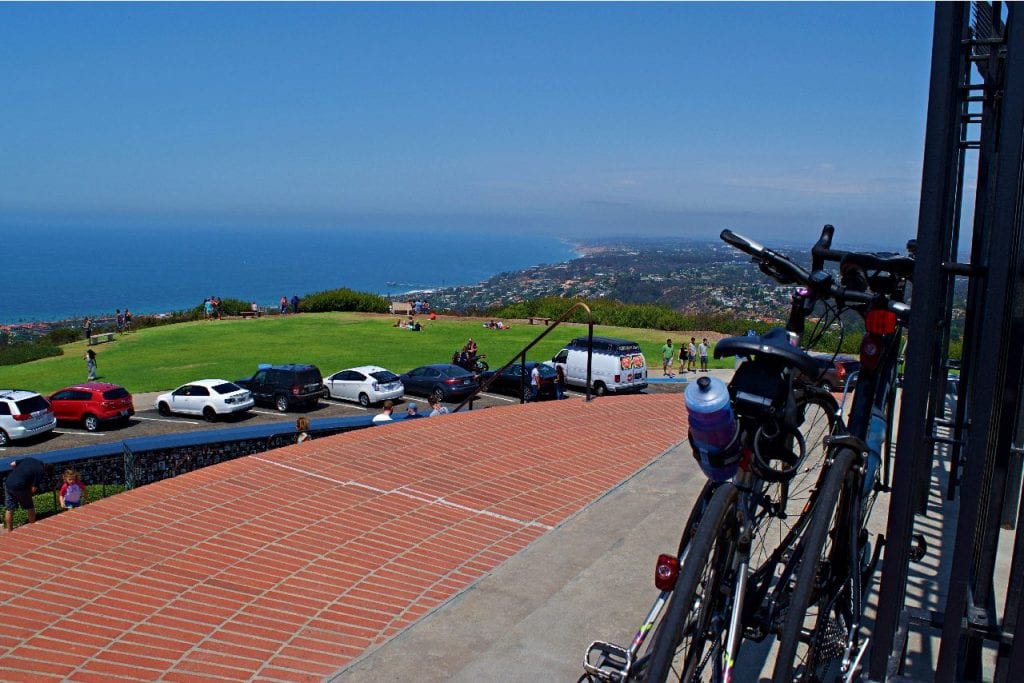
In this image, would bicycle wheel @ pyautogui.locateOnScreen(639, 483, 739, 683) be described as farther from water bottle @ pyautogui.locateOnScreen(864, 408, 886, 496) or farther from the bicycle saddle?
water bottle @ pyautogui.locateOnScreen(864, 408, 886, 496)

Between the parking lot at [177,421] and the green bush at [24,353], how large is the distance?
12670mm

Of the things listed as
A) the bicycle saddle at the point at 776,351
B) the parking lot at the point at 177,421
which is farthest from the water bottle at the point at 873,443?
the parking lot at the point at 177,421

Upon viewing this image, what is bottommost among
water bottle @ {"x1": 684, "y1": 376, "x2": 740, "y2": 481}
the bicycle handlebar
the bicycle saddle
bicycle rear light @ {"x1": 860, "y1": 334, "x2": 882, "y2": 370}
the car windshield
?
the car windshield

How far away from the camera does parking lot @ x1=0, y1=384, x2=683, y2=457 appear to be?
69.5ft

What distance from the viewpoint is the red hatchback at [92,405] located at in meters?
22.2

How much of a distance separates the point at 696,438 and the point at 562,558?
3161mm

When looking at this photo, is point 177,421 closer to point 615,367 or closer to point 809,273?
point 615,367

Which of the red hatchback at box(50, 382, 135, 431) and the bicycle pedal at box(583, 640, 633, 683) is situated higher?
the bicycle pedal at box(583, 640, 633, 683)

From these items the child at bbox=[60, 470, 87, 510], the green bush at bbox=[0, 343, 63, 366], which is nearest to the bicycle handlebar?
the child at bbox=[60, 470, 87, 510]

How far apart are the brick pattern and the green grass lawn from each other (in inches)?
834

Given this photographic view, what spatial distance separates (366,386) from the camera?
24.3 meters

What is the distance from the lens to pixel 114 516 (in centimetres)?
634

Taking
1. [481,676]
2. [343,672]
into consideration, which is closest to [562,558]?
[481,676]

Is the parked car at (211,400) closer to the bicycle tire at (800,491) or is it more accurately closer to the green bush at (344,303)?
the bicycle tire at (800,491)
